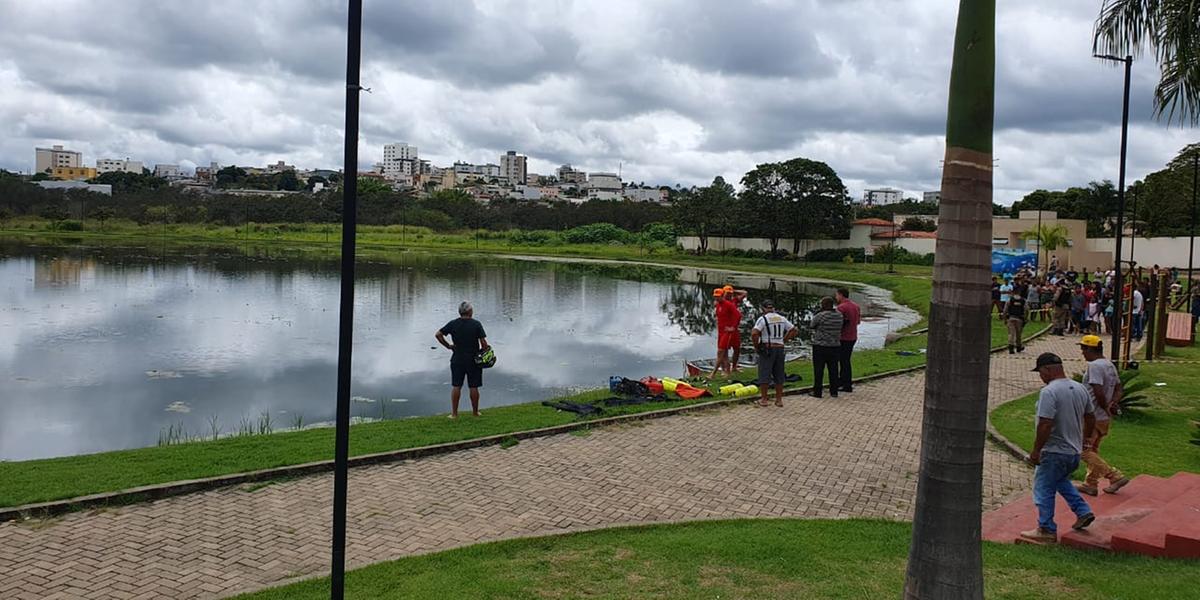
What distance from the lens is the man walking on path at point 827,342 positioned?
1363 cm

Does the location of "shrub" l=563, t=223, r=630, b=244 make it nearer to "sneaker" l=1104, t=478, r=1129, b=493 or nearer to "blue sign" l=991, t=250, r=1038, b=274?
"blue sign" l=991, t=250, r=1038, b=274

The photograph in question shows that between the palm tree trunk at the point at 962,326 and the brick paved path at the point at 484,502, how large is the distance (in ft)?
12.1

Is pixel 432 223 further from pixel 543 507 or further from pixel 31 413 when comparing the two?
pixel 543 507

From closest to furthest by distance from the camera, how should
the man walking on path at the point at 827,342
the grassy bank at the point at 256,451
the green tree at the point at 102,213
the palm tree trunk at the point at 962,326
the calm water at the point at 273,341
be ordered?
the palm tree trunk at the point at 962,326 < the grassy bank at the point at 256,451 < the man walking on path at the point at 827,342 < the calm water at the point at 273,341 < the green tree at the point at 102,213

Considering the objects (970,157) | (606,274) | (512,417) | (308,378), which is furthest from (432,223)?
(970,157)

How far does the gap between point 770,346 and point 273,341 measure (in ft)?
46.9

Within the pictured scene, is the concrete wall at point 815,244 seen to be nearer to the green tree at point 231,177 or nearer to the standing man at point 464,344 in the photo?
the standing man at point 464,344

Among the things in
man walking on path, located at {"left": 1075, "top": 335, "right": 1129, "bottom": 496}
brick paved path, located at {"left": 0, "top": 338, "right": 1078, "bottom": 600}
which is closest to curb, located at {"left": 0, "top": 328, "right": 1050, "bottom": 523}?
brick paved path, located at {"left": 0, "top": 338, "right": 1078, "bottom": 600}

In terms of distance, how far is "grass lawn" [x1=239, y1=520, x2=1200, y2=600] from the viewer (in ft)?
18.7

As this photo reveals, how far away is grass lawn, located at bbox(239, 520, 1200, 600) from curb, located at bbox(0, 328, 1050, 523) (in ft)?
9.93

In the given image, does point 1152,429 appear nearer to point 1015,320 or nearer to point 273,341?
point 1015,320

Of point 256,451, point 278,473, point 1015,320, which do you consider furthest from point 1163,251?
point 278,473

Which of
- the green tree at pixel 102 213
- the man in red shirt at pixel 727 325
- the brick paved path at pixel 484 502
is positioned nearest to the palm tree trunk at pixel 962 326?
the brick paved path at pixel 484 502

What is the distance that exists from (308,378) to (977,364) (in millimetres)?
15530
